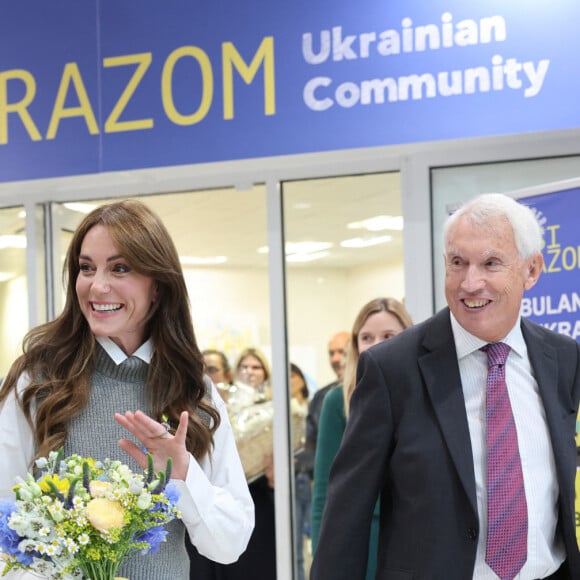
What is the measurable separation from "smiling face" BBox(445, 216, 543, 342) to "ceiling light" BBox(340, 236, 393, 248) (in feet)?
7.36

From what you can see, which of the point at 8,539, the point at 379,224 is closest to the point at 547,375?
the point at 8,539

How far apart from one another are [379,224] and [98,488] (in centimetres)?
308

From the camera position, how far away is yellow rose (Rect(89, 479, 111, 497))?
5.97 feet

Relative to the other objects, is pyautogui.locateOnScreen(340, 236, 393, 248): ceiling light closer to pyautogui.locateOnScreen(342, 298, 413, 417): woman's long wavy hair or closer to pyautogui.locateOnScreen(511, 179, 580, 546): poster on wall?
pyautogui.locateOnScreen(342, 298, 413, 417): woman's long wavy hair

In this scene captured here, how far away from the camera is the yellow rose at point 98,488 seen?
5.97ft

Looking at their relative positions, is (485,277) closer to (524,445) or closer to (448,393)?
(448,393)

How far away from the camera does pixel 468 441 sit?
2.34 metres

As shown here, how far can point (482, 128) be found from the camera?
4.37 metres

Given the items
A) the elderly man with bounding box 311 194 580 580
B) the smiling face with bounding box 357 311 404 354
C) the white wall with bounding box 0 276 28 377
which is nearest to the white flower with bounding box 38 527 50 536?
the elderly man with bounding box 311 194 580 580

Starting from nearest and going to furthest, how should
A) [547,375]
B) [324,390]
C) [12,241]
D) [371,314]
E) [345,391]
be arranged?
[547,375]
[345,391]
[371,314]
[324,390]
[12,241]

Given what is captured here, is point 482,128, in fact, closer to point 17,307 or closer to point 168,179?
point 168,179

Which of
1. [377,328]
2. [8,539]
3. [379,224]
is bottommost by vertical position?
[8,539]

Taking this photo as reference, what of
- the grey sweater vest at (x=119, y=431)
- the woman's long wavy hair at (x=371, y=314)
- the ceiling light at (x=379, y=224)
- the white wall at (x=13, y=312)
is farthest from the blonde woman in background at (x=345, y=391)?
the white wall at (x=13, y=312)

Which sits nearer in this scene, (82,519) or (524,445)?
(82,519)
